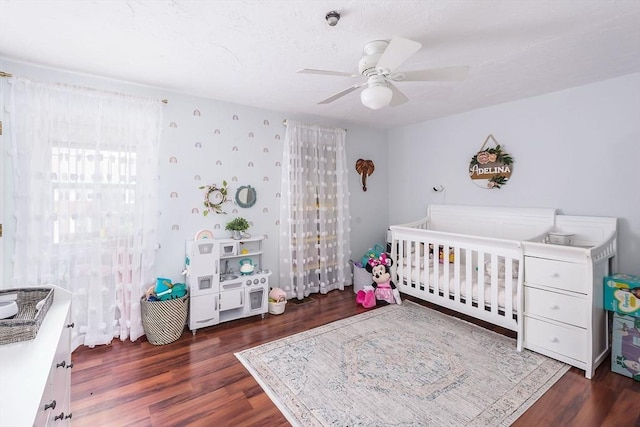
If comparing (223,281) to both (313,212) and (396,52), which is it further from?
(396,52)

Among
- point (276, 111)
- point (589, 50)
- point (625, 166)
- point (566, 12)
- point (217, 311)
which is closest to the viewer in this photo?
point (566, 12)

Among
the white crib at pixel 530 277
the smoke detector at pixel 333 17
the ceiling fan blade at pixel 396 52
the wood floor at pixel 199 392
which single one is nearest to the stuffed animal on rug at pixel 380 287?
the white crib at pixel 530 277

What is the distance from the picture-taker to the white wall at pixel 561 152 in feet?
8.40

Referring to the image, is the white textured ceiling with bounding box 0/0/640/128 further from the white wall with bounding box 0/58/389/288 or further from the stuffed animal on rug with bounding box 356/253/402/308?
the stuffed animal on rug with bounding box 356/253/402/308

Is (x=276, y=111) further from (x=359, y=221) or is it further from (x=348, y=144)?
(x=359, y=221)

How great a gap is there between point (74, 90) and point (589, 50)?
3.88 meters

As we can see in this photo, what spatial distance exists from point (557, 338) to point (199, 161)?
3514 millimetres

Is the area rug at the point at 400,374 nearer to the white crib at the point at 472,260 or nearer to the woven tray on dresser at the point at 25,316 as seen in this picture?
the white crib at the point at 472,260

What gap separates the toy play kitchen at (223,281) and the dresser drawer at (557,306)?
2.43 meters

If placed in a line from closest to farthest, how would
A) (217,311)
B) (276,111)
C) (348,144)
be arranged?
(217,311), (276,111), (348,144)

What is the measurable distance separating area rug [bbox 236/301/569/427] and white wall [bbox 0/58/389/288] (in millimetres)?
1322

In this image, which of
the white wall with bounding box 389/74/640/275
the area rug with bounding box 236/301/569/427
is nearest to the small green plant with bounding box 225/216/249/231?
the area rug with bounding box 236/301/569/427

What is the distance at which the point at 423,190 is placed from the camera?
422 centimetres

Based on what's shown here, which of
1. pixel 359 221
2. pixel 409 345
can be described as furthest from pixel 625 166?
pixel 359 221
